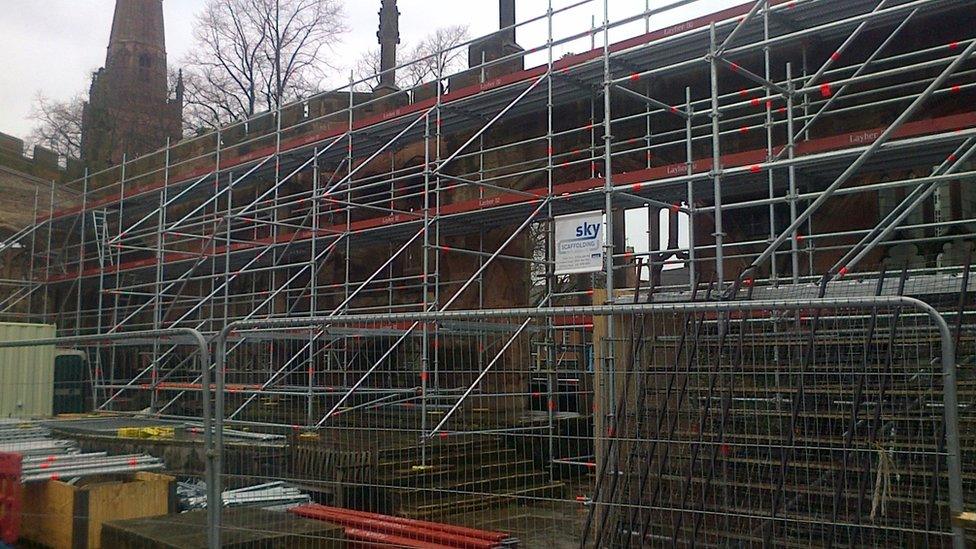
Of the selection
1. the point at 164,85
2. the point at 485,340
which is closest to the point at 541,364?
the point at 485,340

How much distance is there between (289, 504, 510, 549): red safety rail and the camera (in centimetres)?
554

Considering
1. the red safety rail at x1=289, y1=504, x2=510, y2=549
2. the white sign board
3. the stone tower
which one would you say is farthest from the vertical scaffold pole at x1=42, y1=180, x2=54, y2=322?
the red safety rail at x1=289, y1=504, x2=510, y2=549

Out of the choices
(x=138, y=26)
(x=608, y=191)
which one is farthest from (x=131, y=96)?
(x=608, y=191)

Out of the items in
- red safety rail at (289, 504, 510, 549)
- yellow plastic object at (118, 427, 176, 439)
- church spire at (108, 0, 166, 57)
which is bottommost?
red safety rail at (289, 504, 510, 549)

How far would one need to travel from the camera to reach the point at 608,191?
8773 millimetres

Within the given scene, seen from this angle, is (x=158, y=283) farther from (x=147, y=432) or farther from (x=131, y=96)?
(x=131, y=96)

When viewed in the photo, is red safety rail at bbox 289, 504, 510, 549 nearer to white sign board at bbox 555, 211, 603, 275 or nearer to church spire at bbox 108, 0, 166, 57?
white sign board at bbox 555, 211, 603, 275

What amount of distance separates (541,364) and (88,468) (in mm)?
5565

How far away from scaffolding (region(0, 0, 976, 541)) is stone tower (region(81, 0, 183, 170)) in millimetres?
15524

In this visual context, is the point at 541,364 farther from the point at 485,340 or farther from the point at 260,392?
the point at 260,392

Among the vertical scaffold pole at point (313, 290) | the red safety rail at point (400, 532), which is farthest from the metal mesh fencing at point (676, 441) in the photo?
the vertical scaffold pole at point (313, 290)

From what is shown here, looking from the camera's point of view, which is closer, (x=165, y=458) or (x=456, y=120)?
(x=165, y=458)

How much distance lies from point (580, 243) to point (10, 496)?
6113 millimetres

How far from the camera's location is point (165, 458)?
7.37 meters
